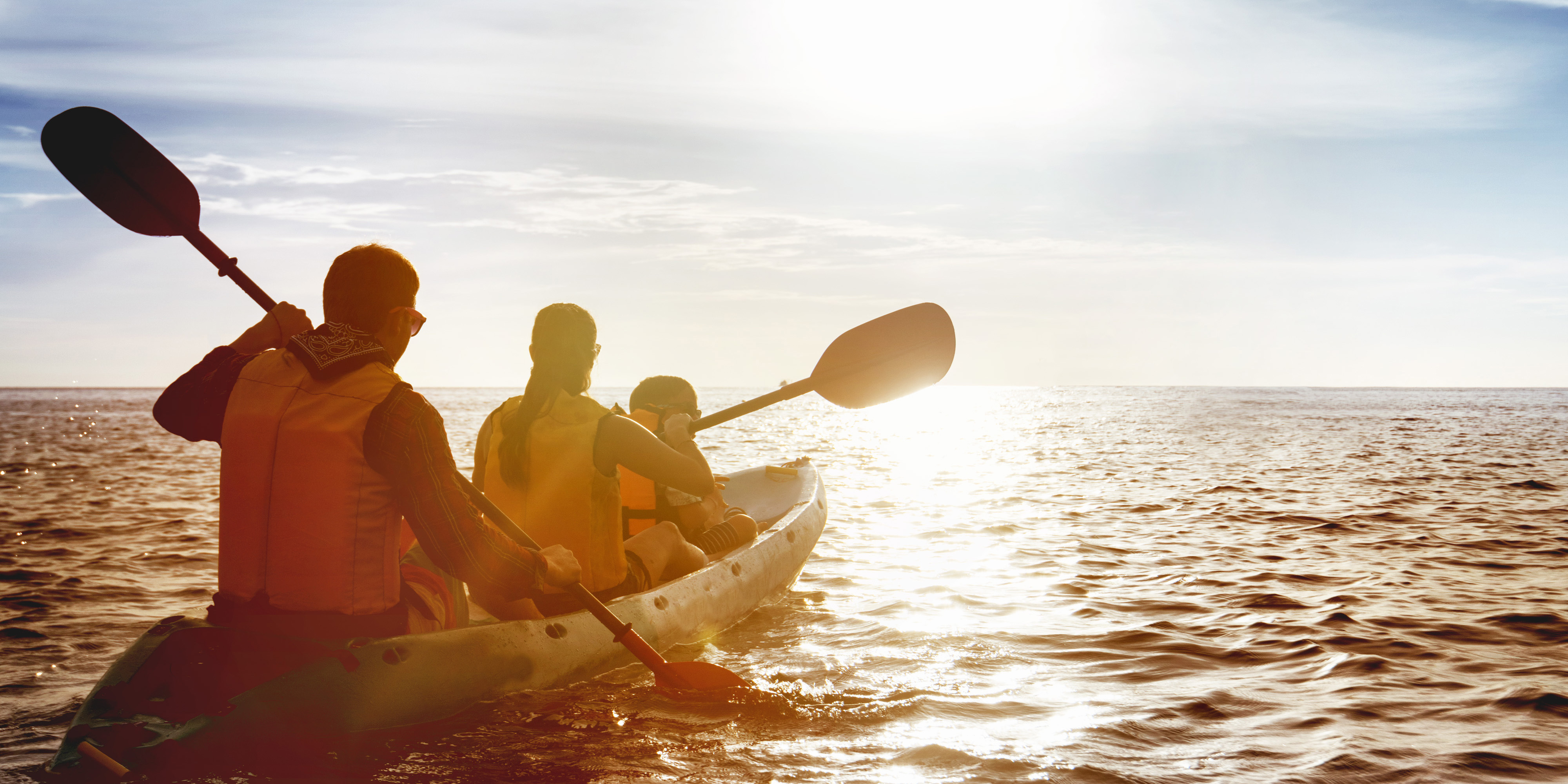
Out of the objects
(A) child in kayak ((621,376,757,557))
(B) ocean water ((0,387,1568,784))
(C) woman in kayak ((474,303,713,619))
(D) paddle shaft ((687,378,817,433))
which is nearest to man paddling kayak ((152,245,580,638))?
(B) ocean water ((0,387,1568,784))

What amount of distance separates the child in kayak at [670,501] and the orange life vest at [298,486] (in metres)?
2.26

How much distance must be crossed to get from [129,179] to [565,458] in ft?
7.05

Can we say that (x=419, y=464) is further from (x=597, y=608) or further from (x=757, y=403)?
(x=757, y=403)

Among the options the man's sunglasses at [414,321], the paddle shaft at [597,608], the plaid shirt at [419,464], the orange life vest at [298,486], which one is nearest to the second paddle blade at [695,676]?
the paddle shaft at [597,608]

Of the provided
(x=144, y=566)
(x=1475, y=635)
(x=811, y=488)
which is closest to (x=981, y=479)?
(x=811, y=488)

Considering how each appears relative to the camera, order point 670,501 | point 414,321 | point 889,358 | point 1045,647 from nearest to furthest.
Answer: point 414,321 < point 1045,647 < point 670,501 < point 889,358

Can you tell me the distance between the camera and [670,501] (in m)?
5.95

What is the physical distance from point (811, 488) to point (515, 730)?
16.7ft

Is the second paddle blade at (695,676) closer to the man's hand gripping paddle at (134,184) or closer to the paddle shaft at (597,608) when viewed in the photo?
the paddle shaft at (597,608)

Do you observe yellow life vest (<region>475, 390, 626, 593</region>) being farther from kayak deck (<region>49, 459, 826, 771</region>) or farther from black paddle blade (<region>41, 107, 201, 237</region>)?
black paddle blade (<region>41, 107, 201, 237</region>)

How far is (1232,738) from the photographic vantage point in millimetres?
3812

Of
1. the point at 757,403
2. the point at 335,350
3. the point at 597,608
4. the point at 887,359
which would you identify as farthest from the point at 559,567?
the point at 887,359

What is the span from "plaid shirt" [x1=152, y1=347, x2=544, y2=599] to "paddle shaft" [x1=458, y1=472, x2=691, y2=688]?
0.91ft

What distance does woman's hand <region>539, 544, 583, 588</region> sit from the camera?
3.38 metres
